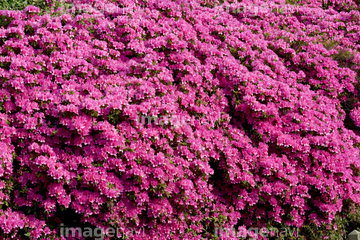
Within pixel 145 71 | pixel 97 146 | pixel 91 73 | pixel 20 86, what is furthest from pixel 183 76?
pixel 20 86

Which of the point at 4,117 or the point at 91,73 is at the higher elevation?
the point at 91,73

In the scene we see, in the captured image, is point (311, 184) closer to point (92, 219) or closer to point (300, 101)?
point (300, 101)

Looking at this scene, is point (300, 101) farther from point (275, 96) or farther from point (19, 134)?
point (19, 134)

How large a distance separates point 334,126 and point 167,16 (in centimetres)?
455

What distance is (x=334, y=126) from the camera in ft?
23.9

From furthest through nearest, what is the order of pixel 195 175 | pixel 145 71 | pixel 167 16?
pixel 167 16 → pixel 145 71 → pixel 195 175

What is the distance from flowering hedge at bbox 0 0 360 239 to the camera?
5023mm

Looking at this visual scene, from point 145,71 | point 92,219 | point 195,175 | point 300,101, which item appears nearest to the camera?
point 92,219

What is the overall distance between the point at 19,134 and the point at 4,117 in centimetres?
36

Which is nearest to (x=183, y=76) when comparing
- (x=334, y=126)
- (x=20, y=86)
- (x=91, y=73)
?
(x=91, y=73)

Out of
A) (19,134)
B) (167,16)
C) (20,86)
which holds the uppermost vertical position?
(167,16)

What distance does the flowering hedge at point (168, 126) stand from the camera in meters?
5.02

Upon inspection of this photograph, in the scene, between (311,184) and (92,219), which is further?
(311,184)

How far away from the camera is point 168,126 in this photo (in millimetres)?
5738
